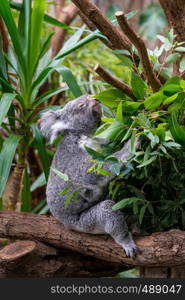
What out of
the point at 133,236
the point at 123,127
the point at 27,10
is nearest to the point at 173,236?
the point at 133,236

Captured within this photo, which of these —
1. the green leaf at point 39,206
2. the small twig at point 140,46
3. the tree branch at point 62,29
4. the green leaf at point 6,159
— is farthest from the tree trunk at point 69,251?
the tree branch at point 62,29

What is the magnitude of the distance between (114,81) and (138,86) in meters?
0.15

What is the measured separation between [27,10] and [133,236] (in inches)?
63.2

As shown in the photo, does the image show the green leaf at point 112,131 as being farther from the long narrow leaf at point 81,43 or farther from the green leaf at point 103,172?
the long narrow leaf at point 81,43

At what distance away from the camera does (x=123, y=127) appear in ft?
6.73

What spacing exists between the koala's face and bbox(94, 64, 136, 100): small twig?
0.64 ft

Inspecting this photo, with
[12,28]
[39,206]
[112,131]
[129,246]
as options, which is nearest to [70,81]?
[12,28]

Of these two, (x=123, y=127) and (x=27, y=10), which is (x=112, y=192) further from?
(x=27, y=10)

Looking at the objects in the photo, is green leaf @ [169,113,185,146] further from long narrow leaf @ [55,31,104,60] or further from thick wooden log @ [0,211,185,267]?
long narrow leaf @ [55,31,104,60]

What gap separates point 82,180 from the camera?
2.29 meters

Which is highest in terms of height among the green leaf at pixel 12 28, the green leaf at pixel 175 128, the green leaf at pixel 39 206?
the green leaf at pixel 12 28

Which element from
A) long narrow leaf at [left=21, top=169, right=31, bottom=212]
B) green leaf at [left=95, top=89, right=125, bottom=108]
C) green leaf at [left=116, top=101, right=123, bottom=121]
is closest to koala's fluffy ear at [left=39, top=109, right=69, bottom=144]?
green leaf at [left=95, top=89, right=125, bottom=108]

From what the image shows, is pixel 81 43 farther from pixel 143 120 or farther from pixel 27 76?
pixel 143 120

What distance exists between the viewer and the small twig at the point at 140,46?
1.97 metres
